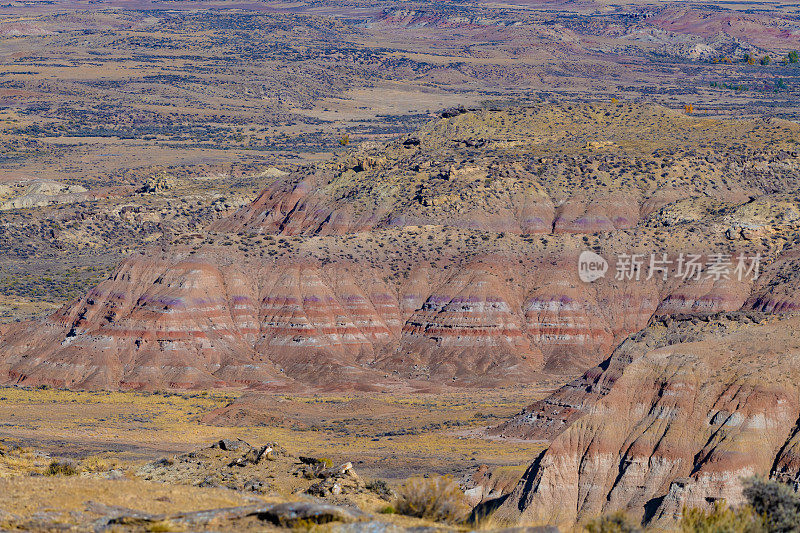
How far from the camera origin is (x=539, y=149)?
160 m

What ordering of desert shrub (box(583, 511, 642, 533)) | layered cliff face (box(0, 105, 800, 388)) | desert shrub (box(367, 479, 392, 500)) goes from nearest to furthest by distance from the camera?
1. desert shrub (box(583, 511, 642, 533))
2. desert shrub (box(367, 479, 392, 500))
3. layered cliff face (box(0, 105, 800, 388))

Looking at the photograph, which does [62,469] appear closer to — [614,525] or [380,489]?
[380,489]

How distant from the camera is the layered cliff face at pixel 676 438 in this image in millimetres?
54094

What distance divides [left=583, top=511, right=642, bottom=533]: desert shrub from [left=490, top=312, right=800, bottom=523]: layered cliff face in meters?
A: 15.7

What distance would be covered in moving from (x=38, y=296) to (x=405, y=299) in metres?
47.4

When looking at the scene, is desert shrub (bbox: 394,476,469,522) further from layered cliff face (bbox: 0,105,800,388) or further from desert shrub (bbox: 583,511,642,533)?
layered cliff face (bbox: 0,105,800,388)

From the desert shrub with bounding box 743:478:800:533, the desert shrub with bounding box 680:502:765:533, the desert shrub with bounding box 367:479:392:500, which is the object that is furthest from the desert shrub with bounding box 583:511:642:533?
the desert shrub with bounding box 367:479:392:500

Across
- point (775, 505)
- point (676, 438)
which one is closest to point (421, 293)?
point (676, 438)

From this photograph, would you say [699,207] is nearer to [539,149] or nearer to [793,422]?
[539,149]

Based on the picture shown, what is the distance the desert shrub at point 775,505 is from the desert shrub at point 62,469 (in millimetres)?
24662

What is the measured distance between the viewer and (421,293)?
121 metres

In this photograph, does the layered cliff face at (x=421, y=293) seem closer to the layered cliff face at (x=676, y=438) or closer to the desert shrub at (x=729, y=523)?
the layered cliff face at (x=676, y=438)

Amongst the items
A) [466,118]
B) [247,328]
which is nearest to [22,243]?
[466,118]

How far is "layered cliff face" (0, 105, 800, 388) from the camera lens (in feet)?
367
